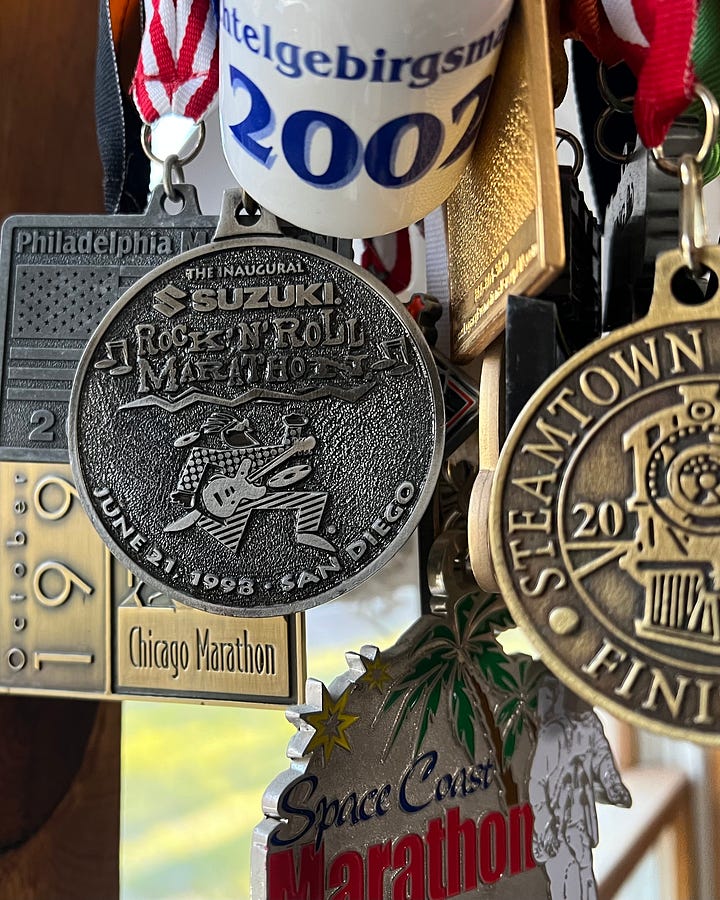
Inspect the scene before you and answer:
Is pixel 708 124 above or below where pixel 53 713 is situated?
above

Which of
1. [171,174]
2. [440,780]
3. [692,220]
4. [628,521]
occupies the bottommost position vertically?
[440,780]

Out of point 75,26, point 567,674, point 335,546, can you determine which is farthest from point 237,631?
point 75,26

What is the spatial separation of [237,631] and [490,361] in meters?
0.25

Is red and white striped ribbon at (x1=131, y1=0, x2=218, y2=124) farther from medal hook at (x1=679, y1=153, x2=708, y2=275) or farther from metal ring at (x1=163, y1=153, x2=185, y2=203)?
medal hook at (x1=679, y1=153, x2=708, y2=275)

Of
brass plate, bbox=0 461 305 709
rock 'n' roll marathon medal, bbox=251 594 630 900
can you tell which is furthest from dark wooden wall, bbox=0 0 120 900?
rock 'n' roll marathon medal, bbox=251 594 630 900

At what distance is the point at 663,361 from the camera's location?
0.33 meters

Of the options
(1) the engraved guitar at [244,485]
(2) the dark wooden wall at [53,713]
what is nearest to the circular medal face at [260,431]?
(1) the engraved guitar at [244,485]

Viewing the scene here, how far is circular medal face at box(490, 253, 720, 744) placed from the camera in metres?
0.32

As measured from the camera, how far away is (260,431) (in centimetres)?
47

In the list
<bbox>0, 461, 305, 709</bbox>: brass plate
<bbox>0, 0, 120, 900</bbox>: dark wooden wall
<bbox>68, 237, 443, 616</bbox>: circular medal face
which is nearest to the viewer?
<bbox>68, 237, 443, 616</bbox>: circular medal face

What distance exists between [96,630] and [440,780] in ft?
0.81

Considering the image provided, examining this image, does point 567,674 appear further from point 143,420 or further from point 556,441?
point 143,420

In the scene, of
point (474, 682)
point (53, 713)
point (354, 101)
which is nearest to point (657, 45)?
point (354, 101)

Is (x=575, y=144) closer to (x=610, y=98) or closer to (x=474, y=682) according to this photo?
(x=610, y=98)
